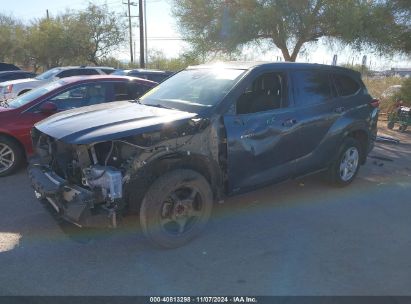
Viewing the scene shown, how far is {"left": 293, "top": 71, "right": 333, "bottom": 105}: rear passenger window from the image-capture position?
5094mm

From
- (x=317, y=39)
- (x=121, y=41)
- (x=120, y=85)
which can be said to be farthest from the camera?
(x=121, y=41)

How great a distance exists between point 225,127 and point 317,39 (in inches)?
459

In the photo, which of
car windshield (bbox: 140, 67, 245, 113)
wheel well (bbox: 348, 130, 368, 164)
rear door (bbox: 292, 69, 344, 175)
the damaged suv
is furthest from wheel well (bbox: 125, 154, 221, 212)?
wheel well (bbox: 348, 130, 368, 164)

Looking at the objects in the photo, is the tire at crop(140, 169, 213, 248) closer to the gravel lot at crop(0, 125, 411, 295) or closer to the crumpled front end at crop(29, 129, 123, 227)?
the gravel lot at crop(0, 125, 411, 295)

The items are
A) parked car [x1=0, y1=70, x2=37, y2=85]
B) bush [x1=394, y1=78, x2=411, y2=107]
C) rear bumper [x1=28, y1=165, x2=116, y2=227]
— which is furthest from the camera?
parked car [x1=0, y1=70, x2=37, y2=85]

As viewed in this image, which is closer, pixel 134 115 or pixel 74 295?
pixel 74 295

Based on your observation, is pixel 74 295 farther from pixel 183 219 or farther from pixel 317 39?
pixel 317 39

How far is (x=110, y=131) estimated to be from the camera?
365cm

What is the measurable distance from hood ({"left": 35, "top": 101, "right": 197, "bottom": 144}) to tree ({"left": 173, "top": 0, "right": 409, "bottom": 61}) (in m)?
9.68

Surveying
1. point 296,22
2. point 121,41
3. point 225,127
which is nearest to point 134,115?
point 225,127

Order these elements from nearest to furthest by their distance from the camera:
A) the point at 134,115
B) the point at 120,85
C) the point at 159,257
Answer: the point at 159,257 < the point at 134,115 < the point at 120,85

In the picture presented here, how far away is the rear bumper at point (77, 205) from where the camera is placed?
3.58 m

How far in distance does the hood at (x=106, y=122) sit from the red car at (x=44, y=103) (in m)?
2.01

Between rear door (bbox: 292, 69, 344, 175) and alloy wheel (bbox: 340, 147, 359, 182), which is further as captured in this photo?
alloy wheel (bbox: 340, 147, 359, 182)
